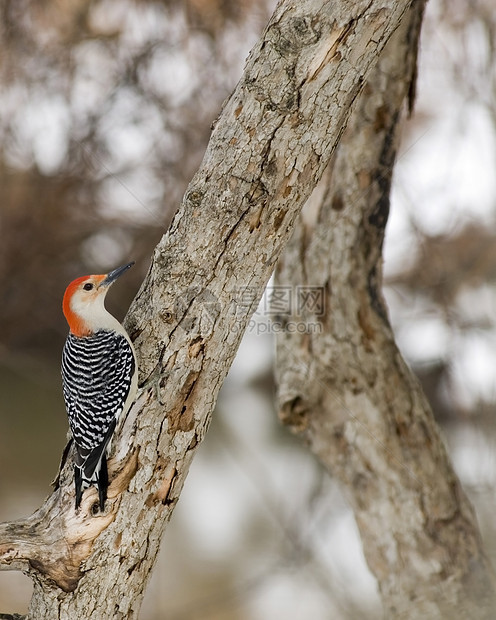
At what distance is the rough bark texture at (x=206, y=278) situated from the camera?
1.28 metres

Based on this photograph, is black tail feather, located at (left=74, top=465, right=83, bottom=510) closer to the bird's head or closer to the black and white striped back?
the black and white striped back

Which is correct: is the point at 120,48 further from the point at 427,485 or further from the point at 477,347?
the point at 427,485

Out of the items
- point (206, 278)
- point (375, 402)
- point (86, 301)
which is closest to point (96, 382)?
point (86, 301)

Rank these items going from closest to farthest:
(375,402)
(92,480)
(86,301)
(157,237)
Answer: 1. (92,480)
2. (86,301)
3. (375,402)
4. (157,237)

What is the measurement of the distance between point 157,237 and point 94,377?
3143 millimetres

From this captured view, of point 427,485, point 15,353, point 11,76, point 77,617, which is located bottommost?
point 77,617

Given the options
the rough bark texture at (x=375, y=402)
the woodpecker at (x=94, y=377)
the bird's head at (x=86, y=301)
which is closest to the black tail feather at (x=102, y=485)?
the woodpecker at (x=94, y=377)

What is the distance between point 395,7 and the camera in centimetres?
127

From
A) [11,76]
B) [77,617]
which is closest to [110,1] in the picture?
[11,76]

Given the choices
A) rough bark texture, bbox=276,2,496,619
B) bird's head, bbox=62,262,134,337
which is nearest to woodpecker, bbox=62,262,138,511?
bird's head, bbox=62,262,134,337

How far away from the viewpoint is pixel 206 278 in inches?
51.8

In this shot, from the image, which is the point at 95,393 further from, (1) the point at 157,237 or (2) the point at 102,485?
(1) the point at 157,237

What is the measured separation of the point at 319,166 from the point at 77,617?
1.06 m

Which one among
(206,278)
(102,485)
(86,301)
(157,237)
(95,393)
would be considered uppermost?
(157,237)
